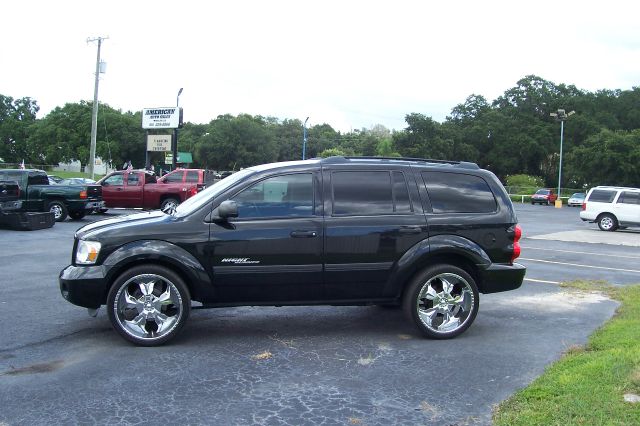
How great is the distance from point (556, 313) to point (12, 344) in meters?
6.19

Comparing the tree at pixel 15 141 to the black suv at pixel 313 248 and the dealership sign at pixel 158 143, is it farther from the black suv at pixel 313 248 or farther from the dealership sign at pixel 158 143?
the black suv at pixel 313 248

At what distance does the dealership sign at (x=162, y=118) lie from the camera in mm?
41719

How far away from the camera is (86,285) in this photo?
18.5ft

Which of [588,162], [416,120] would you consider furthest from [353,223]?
[416,120]

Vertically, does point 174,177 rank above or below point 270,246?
above

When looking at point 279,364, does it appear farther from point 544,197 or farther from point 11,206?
point 544,197

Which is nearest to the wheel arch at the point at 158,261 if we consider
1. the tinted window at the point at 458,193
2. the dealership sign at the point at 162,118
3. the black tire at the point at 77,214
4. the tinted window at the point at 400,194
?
the tinted window at the point at 400,194

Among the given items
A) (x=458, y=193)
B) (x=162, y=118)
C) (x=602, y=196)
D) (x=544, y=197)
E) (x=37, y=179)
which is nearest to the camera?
(x=458, y=193)

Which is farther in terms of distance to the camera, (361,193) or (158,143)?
(158,143)

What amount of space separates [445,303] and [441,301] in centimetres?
5

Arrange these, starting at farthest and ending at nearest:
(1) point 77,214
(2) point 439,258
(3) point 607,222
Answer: (3) point 607,222 → (1) point 77,214 → (2) point 439,258

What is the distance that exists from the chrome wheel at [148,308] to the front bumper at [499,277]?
3.09 meters

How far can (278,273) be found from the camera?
5848 millimetres

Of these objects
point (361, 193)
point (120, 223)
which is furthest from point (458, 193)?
point (120, 223)
